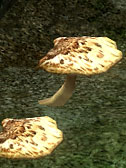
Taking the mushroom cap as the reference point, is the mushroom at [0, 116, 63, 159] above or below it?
below

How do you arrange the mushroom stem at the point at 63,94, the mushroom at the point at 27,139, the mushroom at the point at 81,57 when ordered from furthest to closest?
the mushroom stem at the point at 63,94 → the mushroom at the point at 27,139 → the mushroom at the point at 81,57

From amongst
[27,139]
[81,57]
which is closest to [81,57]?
[81,57]

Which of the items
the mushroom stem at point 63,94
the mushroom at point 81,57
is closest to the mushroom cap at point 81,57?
the mushroom at point 81,57

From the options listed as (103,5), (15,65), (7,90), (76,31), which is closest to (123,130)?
(7,90)

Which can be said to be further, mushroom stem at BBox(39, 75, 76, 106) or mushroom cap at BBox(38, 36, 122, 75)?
mushroom stem at BBox(39, 75, 76, 106)

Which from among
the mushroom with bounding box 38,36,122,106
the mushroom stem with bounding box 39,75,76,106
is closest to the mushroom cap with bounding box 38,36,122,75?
the mushroom with bounding box 38,36,122,106

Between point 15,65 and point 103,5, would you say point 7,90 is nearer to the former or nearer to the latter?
point 15,65

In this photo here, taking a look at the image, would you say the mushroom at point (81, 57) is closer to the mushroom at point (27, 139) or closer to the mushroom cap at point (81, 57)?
the mushroom cap at point (81, 57)

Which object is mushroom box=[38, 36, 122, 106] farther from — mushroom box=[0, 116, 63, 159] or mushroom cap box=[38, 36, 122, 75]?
mushroom box=[0, 116, 63, 159]
